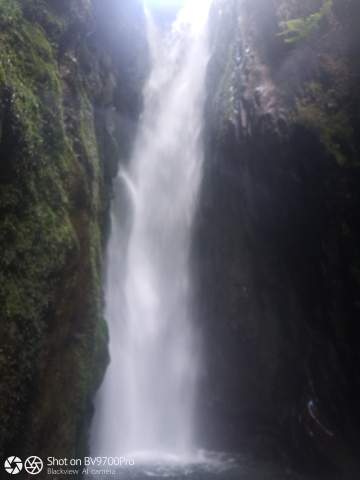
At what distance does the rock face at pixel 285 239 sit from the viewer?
1012 cm

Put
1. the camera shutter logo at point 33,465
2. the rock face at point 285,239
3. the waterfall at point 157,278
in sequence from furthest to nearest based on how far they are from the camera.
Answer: the waterfall at point 157,278 < the rock face at point 285,239 < the camera shutter logo at point 33,465

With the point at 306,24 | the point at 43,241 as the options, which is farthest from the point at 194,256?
the point at 43,241

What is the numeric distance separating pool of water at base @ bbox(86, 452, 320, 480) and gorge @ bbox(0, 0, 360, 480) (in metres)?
0.10

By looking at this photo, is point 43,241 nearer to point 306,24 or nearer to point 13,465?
point 13,465

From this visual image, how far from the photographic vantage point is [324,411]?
10406 mm

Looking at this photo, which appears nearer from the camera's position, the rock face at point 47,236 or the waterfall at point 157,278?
the rock face at point 47,236

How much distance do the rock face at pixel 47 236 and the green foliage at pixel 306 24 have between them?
5385mm

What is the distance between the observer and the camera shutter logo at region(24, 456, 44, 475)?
6277 mm

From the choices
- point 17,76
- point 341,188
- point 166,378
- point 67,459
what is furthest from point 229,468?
point 17,76

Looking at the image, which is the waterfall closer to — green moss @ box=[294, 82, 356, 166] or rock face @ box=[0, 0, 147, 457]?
rock face @ box=[0, 0, 147, 457]

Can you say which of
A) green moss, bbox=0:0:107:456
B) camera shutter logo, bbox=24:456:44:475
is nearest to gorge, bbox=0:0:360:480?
green moss, bbox=0:0:107:456

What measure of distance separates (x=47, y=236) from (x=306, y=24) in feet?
28.2

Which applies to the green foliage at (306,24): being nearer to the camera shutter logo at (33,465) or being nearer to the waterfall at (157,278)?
the waterfall at (157,278)

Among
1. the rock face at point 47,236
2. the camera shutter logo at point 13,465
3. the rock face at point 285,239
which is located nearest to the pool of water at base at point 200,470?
the rock face at point 285,239
